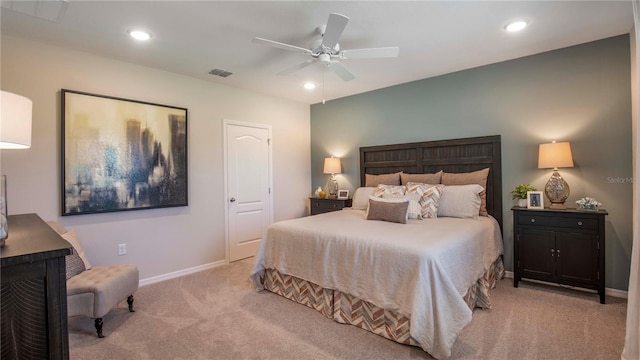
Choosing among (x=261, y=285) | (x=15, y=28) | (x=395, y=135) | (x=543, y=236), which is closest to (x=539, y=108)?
(x=543, y=236)

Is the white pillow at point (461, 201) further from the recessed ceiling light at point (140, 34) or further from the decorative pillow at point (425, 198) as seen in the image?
the recessed ceiling light at point (140, 34)

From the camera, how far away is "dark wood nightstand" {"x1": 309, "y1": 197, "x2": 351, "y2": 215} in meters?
4.77

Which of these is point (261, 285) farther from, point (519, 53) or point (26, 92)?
point (519, 53)

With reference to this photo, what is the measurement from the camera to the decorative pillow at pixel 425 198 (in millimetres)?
3402

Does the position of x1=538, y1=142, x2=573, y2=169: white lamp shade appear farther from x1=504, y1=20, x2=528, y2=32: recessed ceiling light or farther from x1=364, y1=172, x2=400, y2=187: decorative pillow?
x1=364, y1=172, x2=400, y2=187: decorative pillow

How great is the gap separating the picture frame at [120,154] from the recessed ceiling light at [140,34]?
872mm

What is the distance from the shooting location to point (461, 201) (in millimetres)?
3383

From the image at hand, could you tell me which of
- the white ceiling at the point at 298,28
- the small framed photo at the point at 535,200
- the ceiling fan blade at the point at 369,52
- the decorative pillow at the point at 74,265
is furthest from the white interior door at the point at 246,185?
the small framed photo at the point at 535,200

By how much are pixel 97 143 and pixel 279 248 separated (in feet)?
7.29

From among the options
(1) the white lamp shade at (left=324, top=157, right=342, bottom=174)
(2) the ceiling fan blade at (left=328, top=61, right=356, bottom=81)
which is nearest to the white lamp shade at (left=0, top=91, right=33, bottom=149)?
(2) the ceiling fan blade at (left=328, top=61, right=356, bottom=81)

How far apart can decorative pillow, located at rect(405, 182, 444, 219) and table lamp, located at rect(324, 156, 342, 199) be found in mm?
1564

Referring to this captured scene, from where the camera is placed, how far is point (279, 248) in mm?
3057

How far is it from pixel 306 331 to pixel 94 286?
1.70m

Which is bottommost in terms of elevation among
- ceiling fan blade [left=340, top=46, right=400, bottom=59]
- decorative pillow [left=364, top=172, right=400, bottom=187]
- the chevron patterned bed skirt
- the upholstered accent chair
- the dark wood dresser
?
the chevron patterned bed skirt
